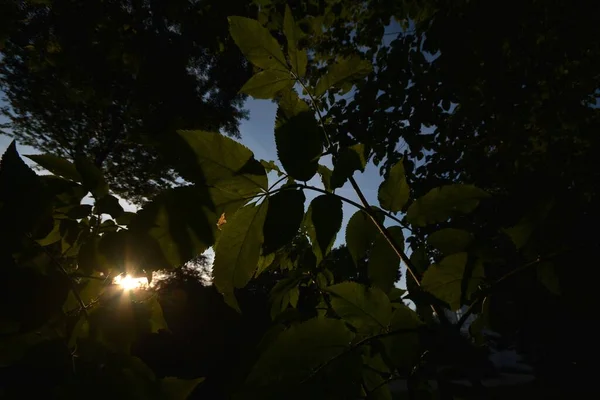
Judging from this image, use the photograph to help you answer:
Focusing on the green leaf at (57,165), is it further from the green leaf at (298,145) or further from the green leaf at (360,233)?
the green leaf at (360,233)

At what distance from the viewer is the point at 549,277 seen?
90 cm

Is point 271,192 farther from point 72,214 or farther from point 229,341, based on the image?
point 229,341

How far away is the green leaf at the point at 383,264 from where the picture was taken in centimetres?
93

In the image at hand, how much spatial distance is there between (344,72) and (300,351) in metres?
0.88

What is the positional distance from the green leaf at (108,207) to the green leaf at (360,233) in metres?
0.81

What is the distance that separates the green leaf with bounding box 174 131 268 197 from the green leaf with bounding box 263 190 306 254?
62mm

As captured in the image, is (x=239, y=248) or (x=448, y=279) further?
(x=448, y=279)

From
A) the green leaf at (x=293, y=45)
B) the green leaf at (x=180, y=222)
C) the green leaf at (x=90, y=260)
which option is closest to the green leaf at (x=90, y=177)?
the green leaf at (x=90, y=260)

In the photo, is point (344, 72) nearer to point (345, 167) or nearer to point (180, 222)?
point (345, 167)

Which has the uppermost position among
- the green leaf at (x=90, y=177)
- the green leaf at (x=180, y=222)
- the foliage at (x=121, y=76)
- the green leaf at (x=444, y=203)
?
the foliage at (x=121, y=76)

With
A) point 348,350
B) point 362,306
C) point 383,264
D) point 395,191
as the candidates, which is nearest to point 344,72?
point 395,191

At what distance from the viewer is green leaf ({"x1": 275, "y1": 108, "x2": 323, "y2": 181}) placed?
76 centimetres

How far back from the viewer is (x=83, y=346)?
29.6 inches

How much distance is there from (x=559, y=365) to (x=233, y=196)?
0.89 metres
